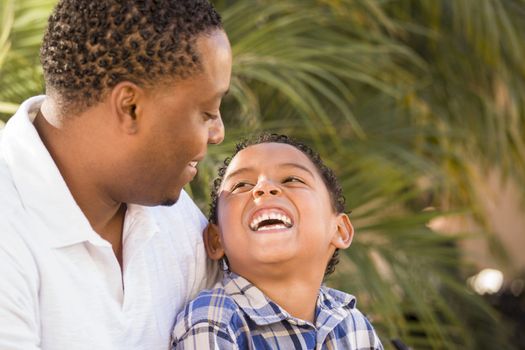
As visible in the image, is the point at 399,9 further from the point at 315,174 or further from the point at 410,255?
the point at 315,174

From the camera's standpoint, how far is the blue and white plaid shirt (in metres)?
2.07

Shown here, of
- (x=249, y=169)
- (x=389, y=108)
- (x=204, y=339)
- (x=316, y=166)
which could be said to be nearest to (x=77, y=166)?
(x=204, y=339)

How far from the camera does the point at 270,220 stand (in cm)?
228

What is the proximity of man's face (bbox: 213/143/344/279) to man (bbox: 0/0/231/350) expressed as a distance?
0.27 metres

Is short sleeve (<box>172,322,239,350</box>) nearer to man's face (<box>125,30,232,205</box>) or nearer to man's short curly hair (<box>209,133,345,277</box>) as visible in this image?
man's face (<box>125,30,232,205</box>)

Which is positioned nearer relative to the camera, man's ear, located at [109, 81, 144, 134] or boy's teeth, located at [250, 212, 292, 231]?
man's ear, located at [109, 81, 144, 134]

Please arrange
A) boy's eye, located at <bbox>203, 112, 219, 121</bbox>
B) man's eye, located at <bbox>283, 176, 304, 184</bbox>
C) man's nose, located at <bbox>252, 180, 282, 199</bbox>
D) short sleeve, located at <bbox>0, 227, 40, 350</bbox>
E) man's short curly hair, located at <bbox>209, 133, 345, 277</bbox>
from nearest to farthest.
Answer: short sleeve, located at <bbox>0, 227, 40, 350</bbox>
boy's eye, located at <bbox>203, 112, 219, 121</bbox>
man's nose, located at <bbox>252, 180, 282, 199</bbox>
man's eye, located at <bbox>283, 176, 304, 184</bbox>
man's short curly hair, located at <bbox>209, 133, 345, 277</bbox>

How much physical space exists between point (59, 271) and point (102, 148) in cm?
25

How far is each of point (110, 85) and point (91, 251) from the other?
0.32 metres

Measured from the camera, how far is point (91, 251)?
1.96 metres

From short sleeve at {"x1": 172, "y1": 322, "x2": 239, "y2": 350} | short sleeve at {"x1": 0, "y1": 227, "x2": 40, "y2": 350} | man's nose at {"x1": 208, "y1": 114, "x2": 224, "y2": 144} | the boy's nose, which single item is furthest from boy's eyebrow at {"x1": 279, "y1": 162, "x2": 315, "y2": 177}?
short sleeve at {"x1": 0, "y1": 227, "x2": 40, "y2": 350}

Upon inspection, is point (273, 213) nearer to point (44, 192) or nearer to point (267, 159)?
point (267, 159)

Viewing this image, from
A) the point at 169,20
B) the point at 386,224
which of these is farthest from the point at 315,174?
the point at 386,224

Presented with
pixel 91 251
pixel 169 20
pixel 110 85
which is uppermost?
pixel 169 20
